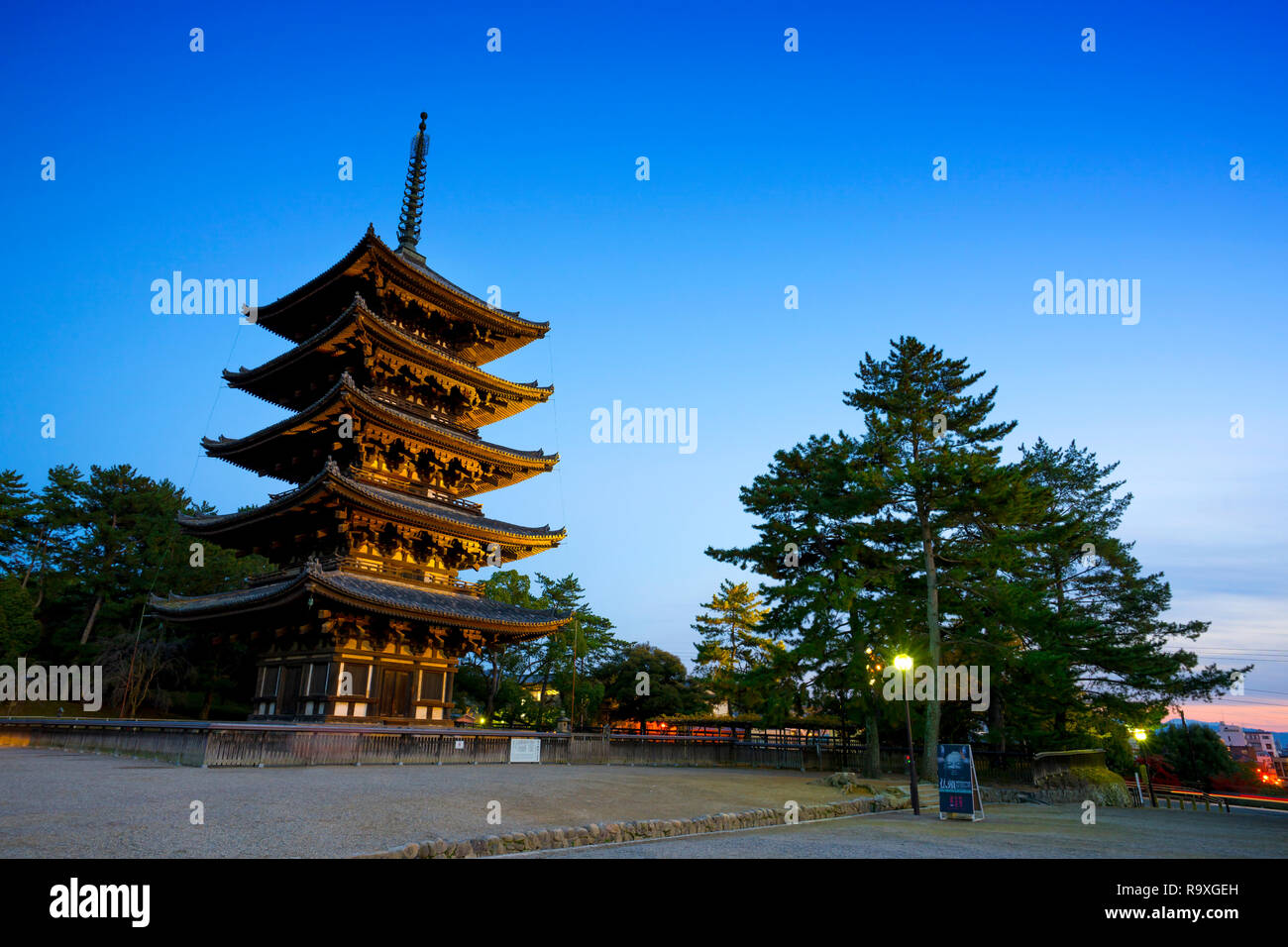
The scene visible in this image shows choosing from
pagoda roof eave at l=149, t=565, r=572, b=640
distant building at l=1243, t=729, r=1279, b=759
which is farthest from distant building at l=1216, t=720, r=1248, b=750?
pagoda roof eave at l=149, t=565, r=572, b=640

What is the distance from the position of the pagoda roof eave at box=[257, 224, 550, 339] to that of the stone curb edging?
21697mm

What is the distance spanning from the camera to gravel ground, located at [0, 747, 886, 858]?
24.9 ft

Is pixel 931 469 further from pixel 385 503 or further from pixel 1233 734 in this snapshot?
pixel 1233 734

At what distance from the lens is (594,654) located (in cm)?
4972

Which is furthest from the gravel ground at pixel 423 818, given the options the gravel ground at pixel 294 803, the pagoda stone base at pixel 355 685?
the pagoda stone base at pixel 355 685

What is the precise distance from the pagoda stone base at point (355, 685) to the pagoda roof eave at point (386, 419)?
26.4 feet

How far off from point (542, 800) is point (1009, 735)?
24.7 metres

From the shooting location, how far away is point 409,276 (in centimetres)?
2684

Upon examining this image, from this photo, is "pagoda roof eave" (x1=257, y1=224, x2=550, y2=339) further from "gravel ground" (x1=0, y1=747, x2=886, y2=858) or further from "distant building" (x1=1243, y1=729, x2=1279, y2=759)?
"distant building" (x1=1243, y1=729, x2=1279, y2=759)
